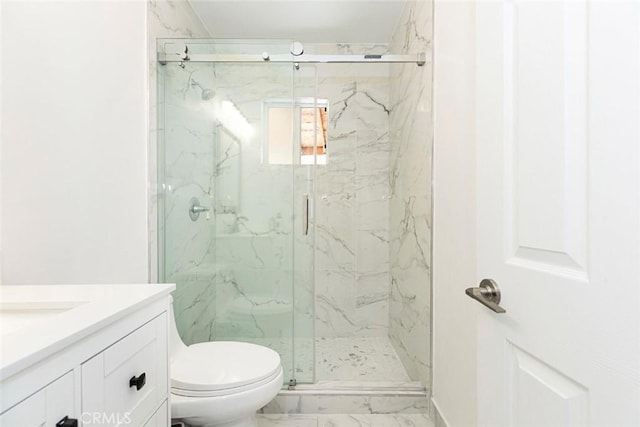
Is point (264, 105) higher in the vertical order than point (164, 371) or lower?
higher

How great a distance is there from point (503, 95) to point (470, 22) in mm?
755

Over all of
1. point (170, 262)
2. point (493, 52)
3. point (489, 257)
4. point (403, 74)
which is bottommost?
point (170, 262)

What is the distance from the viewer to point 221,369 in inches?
51.4

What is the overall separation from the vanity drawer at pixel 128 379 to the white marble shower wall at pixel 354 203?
1.90 metres

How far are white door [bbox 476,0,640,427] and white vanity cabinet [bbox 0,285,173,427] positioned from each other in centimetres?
81

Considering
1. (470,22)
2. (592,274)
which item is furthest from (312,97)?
(592,274)

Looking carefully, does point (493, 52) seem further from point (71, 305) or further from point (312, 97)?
point (312, 97)

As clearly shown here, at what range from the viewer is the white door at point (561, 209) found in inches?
18.2

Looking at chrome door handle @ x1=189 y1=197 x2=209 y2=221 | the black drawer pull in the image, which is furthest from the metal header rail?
the black drawer pull

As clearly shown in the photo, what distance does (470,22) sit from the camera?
1.26 meters

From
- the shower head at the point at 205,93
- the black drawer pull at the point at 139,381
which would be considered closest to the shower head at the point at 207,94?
the shower head at the point at 205,93

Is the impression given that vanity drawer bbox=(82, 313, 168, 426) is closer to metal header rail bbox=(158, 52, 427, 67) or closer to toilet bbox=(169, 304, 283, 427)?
toilet bbox=(169, 304, 283, 427)

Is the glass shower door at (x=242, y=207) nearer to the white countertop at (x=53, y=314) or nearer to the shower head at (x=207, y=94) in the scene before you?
the shower head at (x=207, y=94)

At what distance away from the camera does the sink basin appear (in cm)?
75
